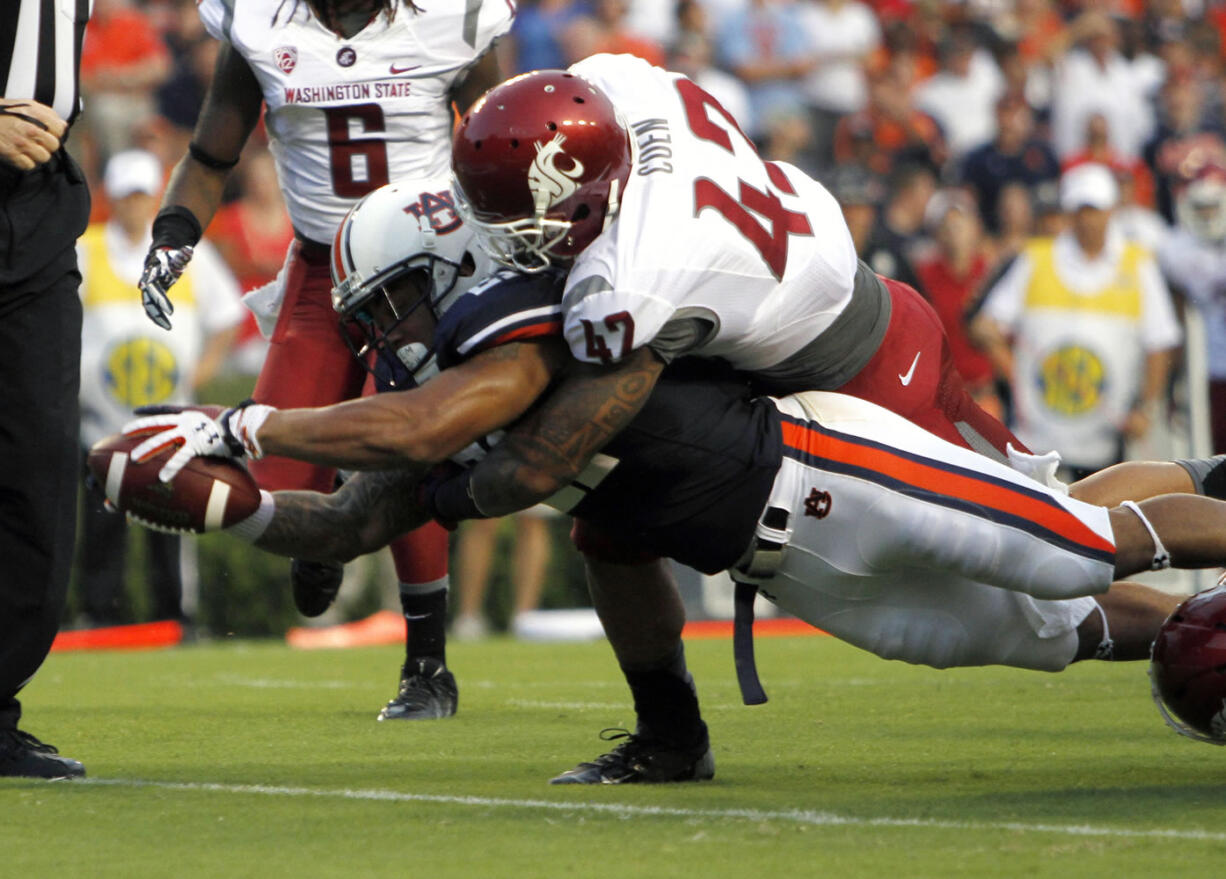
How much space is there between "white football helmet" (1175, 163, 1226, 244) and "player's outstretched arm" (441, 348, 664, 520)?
607cm

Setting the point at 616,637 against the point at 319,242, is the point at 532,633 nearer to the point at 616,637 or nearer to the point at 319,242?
the point at 319,242

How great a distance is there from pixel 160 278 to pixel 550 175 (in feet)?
5.60

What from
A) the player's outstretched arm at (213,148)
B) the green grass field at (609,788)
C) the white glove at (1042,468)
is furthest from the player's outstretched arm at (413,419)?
the player's outstretched arm at (213,148)

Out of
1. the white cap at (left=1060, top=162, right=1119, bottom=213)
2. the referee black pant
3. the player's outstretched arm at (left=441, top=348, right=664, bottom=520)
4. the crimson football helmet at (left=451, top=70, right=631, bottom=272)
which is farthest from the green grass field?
the white cap at (left=1060, top=162, right=1119, bottom=213)

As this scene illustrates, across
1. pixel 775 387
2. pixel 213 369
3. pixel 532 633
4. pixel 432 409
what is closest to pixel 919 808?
pixel 775 387

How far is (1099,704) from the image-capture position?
5816 millimetres

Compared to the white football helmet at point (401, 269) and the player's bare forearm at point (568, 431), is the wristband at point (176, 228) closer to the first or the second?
the white football helmet at point (401, 269)

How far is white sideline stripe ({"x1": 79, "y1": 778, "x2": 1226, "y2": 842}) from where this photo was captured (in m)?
3.43

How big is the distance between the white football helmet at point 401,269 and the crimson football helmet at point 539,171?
15 centimetres

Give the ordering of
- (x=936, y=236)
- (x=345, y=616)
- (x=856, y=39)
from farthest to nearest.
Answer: (x=856, y=39) < (x=936, y=236) < (x=345, y=616)

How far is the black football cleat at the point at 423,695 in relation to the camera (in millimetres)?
5590

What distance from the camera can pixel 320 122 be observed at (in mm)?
5461

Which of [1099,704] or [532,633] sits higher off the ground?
[1099,704]

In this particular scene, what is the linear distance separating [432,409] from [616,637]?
85cm
